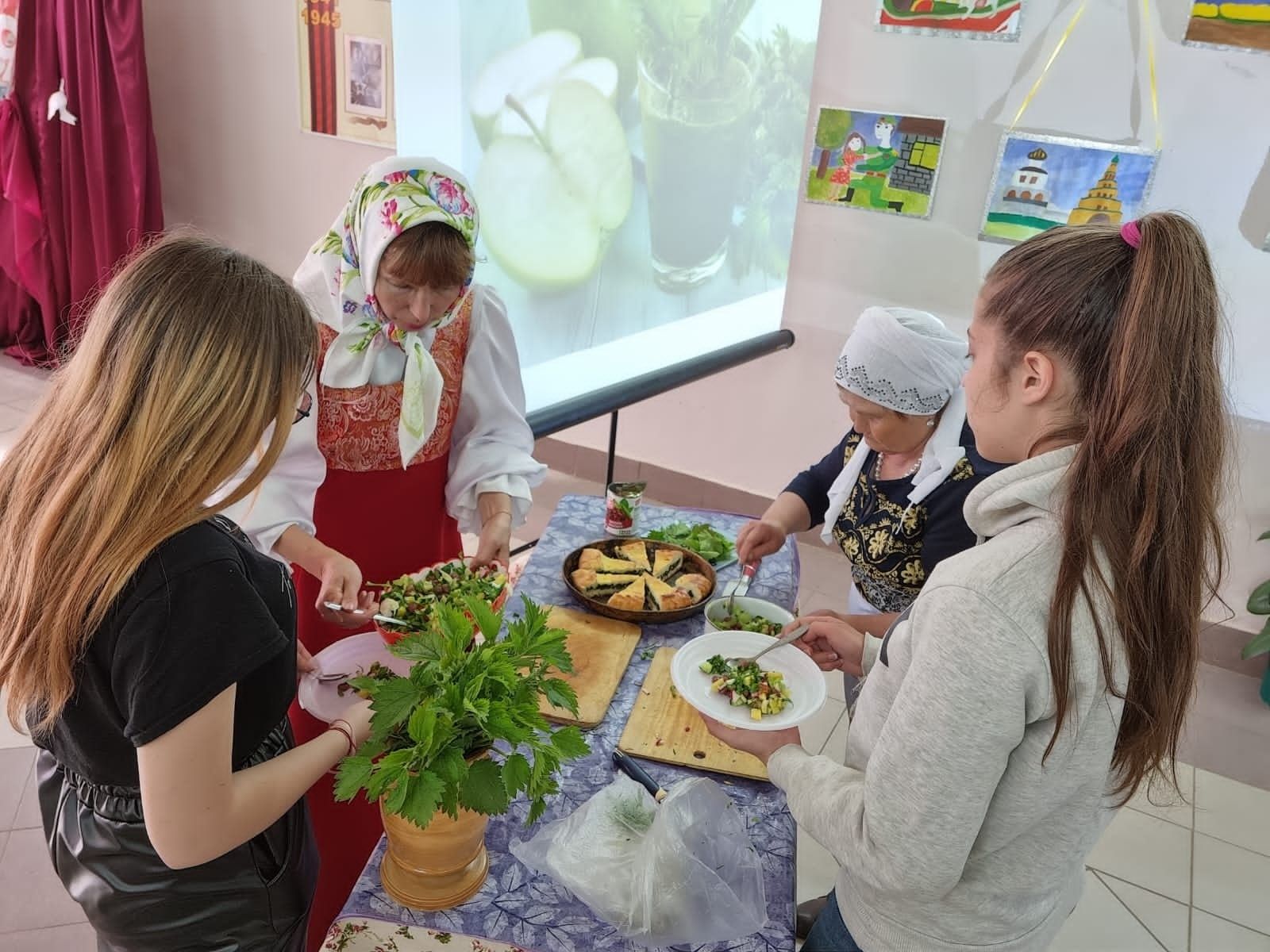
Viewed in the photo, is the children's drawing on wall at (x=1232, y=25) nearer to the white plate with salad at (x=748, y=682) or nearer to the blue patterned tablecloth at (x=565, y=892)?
the white plate with salad at (x=748, y=682)

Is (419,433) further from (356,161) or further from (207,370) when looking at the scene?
(356,161)

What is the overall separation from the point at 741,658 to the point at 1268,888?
1.88 metres

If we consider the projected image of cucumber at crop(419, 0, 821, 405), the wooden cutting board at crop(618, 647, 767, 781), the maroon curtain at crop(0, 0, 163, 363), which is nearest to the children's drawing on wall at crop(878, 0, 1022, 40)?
the projected image of cucumber at crop(419, 0, 821, 405)

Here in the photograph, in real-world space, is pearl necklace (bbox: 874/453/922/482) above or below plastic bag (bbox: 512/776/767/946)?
above

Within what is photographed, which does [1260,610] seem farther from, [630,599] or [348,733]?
[348,733]

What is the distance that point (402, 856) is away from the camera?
3.51ft

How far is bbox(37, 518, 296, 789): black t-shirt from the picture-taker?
89 cm

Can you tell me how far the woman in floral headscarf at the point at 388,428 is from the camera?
1.61m

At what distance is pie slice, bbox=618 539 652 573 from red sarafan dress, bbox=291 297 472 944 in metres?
0.44

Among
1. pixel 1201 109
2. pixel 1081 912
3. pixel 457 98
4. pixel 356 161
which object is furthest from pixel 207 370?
pixel 356 161

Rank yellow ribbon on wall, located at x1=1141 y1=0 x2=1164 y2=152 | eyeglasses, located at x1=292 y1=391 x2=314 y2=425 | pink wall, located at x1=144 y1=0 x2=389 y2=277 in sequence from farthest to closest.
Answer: pink wall, located at x1=144 y1=0 x2=389 y2=277, yellow ribbon on wall, located at x1=1141 y1=0 x2=1164 y2=152, eyeglasses, located at x1=292 y1=391 x2=314 y2=425

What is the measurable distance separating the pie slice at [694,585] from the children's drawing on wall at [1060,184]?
5.88 feet

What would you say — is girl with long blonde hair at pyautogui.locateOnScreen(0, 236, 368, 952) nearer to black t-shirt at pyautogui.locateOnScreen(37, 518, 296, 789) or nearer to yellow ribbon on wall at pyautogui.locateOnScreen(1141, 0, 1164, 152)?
black t-shirt at pyautogui.locateOnScreen(37, 518, 296, 789)

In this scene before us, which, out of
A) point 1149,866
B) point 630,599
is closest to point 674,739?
point 630,599
